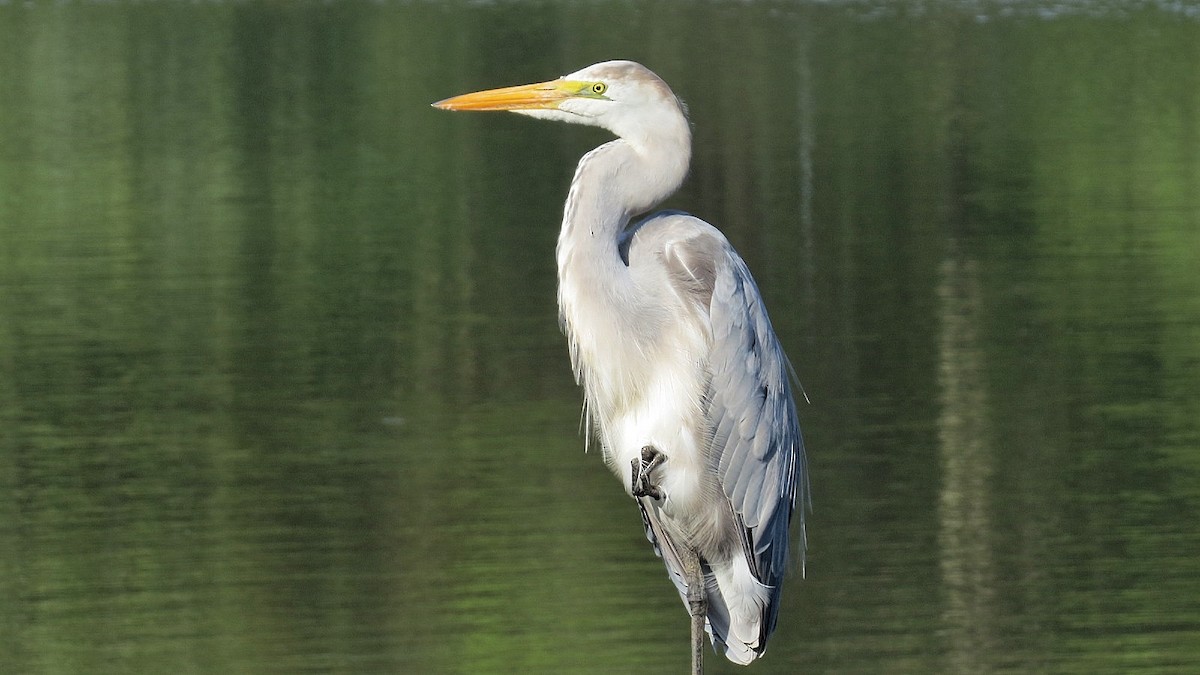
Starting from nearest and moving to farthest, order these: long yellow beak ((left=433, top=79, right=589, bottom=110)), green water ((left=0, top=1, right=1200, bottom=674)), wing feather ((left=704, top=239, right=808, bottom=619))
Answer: long yellow beak ((left=433, top=79, right=589, bottom=110)) → wing feather ((left=704, top=239, right=808, bottom=619)) → green water ((left=0, top=1, right=1200, bottom=674))

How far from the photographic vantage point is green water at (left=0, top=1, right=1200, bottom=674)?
8.23m

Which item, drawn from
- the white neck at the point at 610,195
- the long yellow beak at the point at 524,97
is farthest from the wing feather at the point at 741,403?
the long yellow beak at the point at 524,97

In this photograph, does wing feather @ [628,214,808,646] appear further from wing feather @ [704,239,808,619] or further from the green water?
the green water

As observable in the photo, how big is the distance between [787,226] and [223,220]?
5.35m

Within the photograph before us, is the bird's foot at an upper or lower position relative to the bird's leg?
upper

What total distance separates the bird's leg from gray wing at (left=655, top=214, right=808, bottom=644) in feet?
0.56

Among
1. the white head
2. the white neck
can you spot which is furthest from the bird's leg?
the white head

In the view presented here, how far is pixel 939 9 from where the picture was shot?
44.0 metres

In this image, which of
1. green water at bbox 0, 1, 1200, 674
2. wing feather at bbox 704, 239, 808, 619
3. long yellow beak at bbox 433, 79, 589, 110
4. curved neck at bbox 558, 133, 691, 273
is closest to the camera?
curved neck at bbox 558, 133, 691, 273

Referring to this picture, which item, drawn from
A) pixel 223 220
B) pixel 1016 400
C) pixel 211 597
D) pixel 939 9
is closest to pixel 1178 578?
pixel 1016 400

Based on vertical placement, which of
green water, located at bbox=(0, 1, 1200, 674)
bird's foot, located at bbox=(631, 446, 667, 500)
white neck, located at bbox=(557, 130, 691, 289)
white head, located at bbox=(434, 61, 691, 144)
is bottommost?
green water, located at bbox=(0, 1, 1200, 674)

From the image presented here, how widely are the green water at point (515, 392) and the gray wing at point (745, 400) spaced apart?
170cm

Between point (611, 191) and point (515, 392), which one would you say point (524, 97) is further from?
point (515, 392)

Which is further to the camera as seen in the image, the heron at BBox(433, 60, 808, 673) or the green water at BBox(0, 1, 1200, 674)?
the green water at BBox(0, 1, 1200, 674)
